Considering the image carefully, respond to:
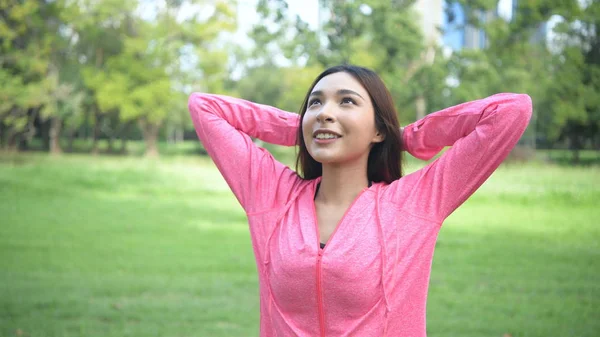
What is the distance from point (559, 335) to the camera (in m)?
3.76

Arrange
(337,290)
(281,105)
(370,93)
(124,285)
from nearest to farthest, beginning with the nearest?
(337,290), (370,93), (124,285), (281,105)

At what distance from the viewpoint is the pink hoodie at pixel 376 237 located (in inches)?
50.7

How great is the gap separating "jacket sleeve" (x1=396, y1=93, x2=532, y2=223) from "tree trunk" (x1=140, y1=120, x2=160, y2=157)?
14.5 meters

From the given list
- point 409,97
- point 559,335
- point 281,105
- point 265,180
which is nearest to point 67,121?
point 281,105

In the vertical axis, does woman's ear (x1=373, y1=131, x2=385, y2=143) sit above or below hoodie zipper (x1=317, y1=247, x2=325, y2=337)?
above

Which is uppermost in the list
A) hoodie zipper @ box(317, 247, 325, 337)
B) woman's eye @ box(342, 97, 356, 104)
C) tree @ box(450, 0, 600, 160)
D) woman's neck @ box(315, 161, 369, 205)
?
tree @ box(450, 0, 600, 160)

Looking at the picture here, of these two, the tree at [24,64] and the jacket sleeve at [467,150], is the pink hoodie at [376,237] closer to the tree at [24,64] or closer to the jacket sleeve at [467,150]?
the jacket sleeve at [467,150]

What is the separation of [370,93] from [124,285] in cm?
384

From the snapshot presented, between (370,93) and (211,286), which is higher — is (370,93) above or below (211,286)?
above

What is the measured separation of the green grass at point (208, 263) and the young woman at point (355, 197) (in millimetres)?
2525

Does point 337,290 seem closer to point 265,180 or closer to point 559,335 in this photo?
point 265,180

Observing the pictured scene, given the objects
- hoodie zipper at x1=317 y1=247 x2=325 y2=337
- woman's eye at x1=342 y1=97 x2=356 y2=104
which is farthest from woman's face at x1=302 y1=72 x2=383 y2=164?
hoodie zipper at x1=317 y1=247 x2=325 y2=337

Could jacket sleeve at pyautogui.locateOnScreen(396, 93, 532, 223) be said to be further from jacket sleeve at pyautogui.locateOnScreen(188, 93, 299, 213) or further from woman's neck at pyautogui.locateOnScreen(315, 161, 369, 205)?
jacket sleeve at pyautogui.locateOnScreen(188, 93, 299, 213)

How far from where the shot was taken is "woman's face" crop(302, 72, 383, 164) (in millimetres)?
1380
